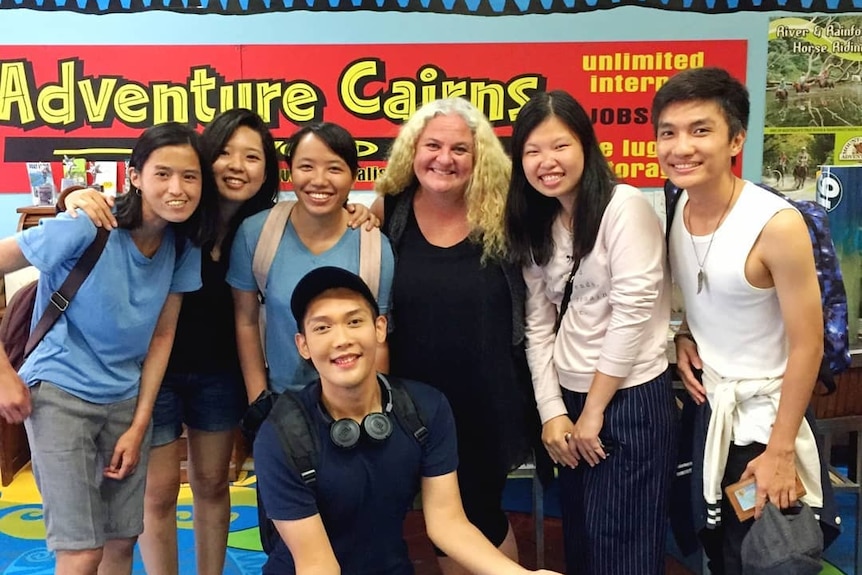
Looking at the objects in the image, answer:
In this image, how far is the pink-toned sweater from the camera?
1.74 m

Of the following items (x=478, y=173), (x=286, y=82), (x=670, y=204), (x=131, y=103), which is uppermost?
(x=286, y=82)

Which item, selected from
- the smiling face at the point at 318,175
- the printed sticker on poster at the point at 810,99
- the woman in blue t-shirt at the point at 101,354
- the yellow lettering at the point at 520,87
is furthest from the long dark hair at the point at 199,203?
the printed sticker on poster at the point at 810,99

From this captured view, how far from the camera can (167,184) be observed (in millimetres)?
1797

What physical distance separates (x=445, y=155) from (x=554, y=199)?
1.11 ft

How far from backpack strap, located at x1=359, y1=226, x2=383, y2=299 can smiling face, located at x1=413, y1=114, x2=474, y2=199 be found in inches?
8.8

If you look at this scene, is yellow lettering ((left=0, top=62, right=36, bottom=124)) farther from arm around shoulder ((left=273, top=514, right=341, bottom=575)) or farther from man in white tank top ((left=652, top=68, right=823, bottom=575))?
man in white tank top ((left=652, top=68, right=823, bottom=575))

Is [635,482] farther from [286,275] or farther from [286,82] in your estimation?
[286,82]

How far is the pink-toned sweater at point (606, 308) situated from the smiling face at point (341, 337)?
542 mm

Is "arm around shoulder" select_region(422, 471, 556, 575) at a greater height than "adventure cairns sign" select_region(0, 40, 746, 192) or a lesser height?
lesser

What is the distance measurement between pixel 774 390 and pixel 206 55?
344 cm

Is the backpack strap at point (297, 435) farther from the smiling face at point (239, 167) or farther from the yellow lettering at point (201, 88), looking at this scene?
the yellow lettering at point (201, 88)

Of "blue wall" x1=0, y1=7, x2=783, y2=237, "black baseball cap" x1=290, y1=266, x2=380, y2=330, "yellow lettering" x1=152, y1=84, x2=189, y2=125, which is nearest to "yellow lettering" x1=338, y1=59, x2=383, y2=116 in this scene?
"blue wall" x1=0, y1=7, x2=783, y2=237

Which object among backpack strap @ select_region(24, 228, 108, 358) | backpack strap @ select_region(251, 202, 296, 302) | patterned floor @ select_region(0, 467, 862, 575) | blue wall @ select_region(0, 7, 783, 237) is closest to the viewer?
backpack strap @ select_region(24, 228, 108, 358)

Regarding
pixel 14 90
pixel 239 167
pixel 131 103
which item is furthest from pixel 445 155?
pixel 14 90
